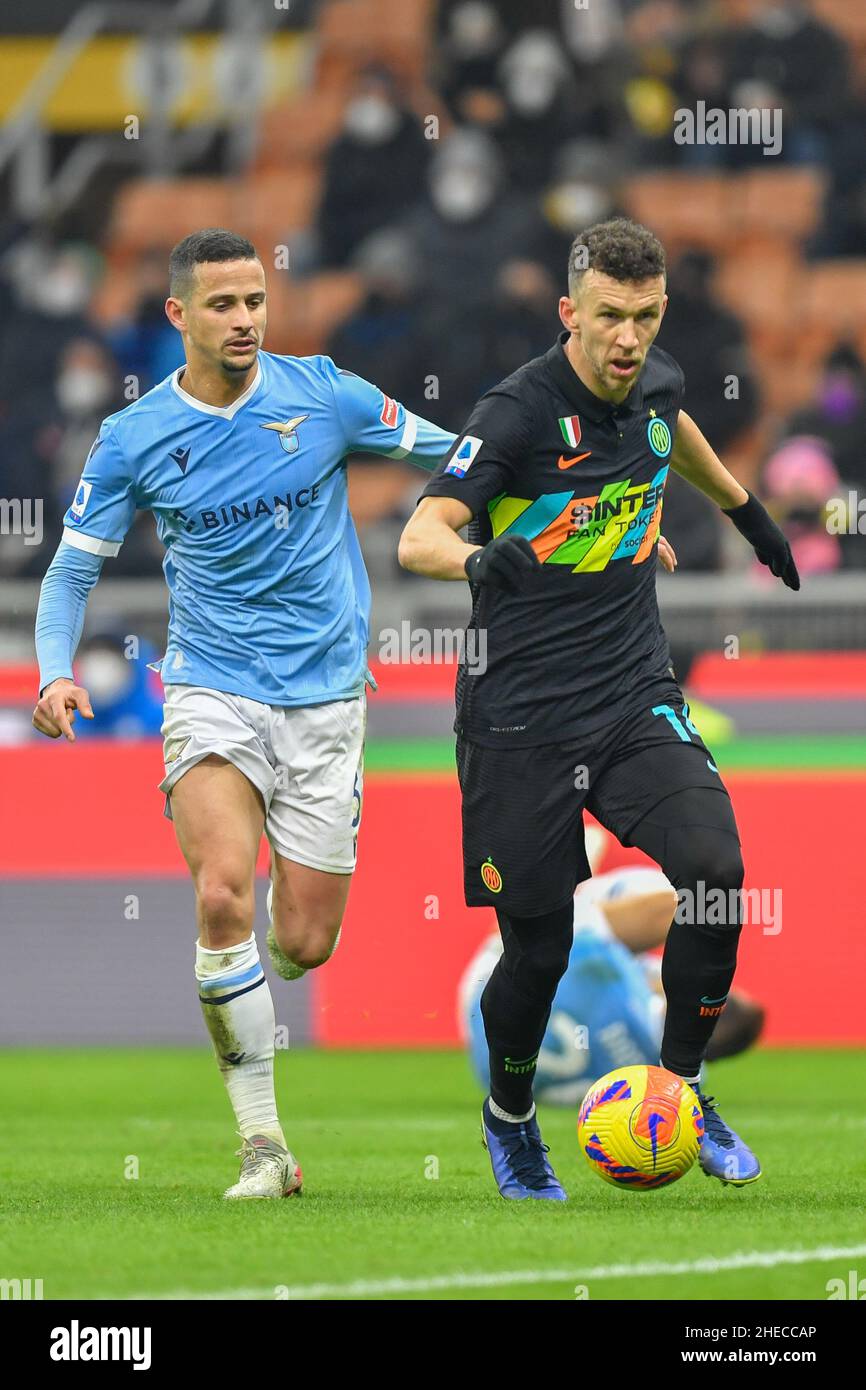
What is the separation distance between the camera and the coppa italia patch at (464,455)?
605cm

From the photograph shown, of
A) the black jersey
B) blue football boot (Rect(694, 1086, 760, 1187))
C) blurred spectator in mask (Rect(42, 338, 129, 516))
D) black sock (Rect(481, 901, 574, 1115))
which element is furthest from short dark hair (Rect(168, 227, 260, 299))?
blurred spectator in mask (Rect(42, 338, 129, 516))

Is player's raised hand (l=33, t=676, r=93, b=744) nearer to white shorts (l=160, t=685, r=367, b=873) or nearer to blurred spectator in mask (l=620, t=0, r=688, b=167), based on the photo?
white shorts (l=160, t=685, r=367, b=873)

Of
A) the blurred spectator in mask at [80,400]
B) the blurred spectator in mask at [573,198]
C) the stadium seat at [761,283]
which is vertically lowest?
the blurred spectator in mask at [80,400]

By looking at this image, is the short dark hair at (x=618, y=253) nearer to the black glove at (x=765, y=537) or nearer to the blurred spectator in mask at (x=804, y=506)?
the black glove at (x=765, y=537)

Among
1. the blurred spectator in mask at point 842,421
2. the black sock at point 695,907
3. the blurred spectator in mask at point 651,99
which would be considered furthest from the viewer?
the blurred spectator in mask at point 651,99

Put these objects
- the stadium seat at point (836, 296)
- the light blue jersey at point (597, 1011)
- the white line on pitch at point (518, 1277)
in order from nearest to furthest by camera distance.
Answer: the white line on pitch at point (518, 1277), the light blue jersey at point (597, 1011), the stadium seat at point (836, 296)

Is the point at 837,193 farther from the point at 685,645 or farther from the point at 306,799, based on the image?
the point at 306,799

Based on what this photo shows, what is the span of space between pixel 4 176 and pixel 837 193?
713 cm

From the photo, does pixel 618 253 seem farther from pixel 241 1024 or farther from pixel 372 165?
pixel 372 165

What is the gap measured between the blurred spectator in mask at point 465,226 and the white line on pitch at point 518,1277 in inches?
443

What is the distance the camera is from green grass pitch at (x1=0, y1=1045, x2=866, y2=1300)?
4.89 metres

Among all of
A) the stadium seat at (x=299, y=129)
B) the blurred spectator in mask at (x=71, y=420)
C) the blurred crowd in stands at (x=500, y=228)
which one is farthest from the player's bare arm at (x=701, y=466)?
the stadium seat at (x=299, y=129)

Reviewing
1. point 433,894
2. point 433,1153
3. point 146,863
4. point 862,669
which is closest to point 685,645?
point 862,669

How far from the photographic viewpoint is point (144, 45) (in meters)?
21.0
